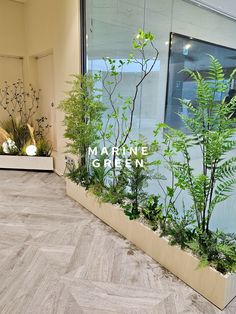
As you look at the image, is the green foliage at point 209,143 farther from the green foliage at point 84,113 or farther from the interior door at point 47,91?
the interior door at point 47,91

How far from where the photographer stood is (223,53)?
203 centimetres

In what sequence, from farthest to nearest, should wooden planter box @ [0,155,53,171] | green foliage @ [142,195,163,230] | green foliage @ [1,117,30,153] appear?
1. green foliage @ [1,117,30,153]
2. wooden planter box @ [0,155,53,171]
3. green foliage @ [142,195,163,230]

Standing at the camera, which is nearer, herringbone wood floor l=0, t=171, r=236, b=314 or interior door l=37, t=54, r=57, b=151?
herringbone wood floor l=0, t=171, r=236, b=314

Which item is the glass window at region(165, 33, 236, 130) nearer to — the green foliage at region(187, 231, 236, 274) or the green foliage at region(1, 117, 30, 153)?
the green foliage at region(187, 231, 236, 274)

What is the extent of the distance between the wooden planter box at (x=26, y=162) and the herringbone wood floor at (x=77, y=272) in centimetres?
154

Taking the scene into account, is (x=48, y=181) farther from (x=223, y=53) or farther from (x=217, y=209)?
(x=223, y=53)

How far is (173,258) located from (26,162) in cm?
338

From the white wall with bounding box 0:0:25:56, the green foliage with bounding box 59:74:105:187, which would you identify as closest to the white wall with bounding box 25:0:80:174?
the white wall with bounding box 0:0:25:56

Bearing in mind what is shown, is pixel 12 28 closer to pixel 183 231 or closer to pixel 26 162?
pixel 26 162

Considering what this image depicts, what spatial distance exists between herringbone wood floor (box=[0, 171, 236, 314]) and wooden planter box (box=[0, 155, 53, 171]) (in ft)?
5.05

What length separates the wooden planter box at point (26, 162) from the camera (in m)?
4.53

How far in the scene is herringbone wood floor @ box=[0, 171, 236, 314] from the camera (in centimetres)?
171

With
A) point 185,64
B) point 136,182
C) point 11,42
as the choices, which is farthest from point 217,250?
point 11,42

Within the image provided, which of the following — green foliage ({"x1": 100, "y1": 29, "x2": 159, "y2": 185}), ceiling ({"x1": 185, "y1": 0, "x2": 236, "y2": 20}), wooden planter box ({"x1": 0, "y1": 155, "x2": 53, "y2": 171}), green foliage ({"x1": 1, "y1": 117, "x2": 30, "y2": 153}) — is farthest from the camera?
green foliage ({"x1": 1, "y1": 117, "x2": 30, "y2": 153})
